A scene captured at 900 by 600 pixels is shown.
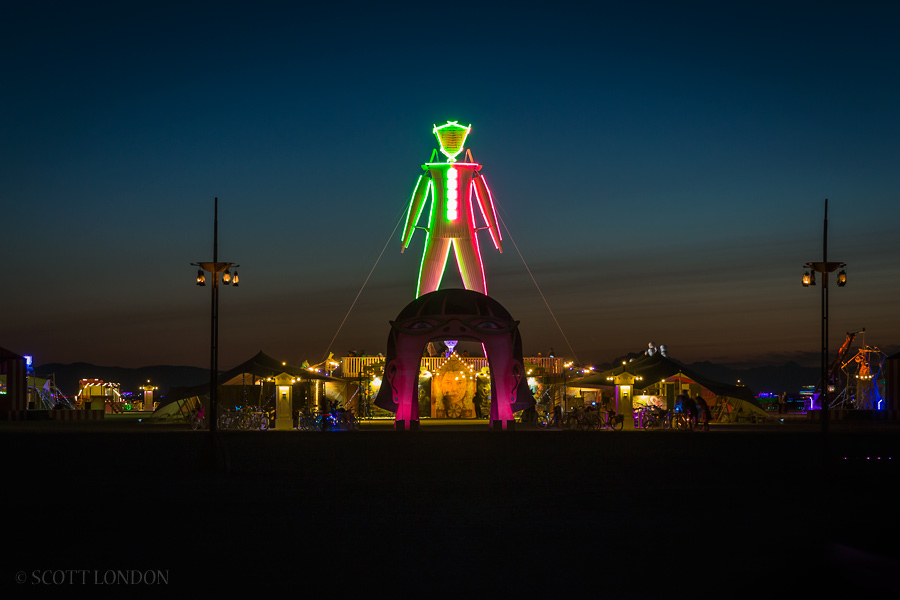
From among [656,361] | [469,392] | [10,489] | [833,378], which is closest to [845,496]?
[10,489]

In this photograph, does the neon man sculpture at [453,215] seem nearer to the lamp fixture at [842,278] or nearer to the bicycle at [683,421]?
A: the bicycle at [683,421]

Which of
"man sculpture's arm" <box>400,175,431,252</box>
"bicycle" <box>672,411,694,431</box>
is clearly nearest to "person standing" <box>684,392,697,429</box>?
"bicycle" <box>672,411,694,431</box>

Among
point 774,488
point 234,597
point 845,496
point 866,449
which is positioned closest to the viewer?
point 234,597

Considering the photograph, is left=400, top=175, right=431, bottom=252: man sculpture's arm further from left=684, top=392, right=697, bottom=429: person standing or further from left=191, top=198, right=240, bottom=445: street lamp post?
left=191, top=198, right=240, bottom=445: street lamp post

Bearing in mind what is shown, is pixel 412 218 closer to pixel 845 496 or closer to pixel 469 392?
pixel 469 392

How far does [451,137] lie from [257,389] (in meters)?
14.5

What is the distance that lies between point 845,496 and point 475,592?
812 cm

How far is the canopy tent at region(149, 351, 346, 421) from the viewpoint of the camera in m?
41.8

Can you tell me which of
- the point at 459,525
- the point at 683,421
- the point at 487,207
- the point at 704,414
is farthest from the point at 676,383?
the point at 459,525

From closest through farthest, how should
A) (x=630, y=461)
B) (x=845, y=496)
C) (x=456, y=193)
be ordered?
1. (x=845, y=496)
2. (x=630, y=461)
3. (x=456, y=193)

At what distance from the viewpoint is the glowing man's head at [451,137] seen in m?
39.8

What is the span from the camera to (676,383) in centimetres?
4597

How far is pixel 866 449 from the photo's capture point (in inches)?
985

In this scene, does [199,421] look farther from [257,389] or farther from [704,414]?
[704,414]
